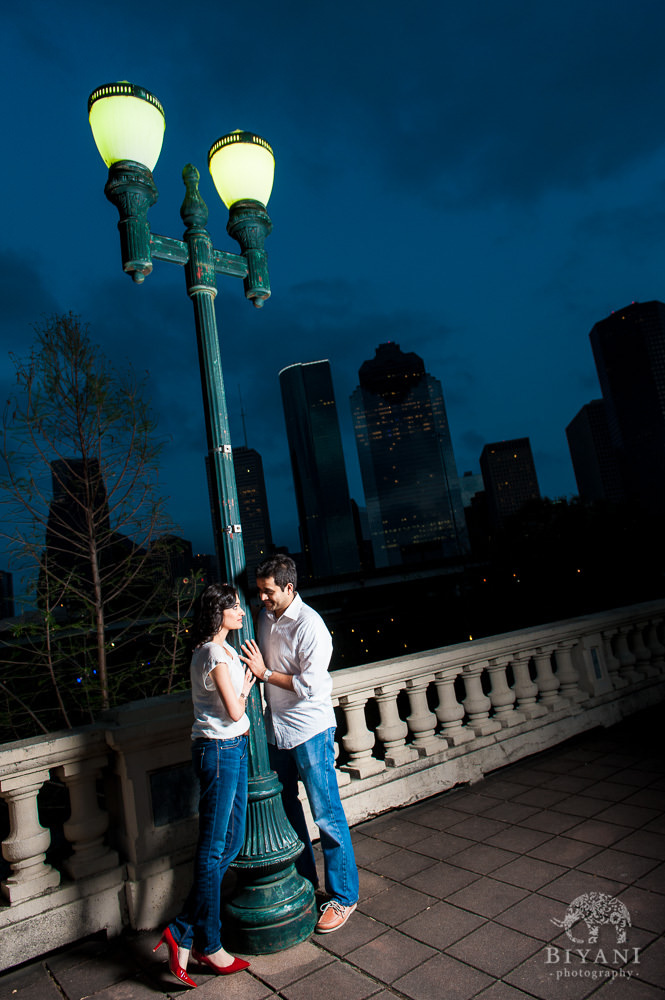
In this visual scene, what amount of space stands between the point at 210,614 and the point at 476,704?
3.02 m

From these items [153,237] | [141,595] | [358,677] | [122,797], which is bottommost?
[122,797]

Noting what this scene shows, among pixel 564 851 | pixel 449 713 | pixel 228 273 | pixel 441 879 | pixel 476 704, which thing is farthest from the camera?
pixel 476 704

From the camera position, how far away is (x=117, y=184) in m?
3.21

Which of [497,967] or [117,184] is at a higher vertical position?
[117,184]

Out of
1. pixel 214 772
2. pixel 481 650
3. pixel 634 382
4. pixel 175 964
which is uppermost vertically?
pixel 634 382

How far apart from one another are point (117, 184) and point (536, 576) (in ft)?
133

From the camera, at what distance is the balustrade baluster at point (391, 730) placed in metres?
4.57

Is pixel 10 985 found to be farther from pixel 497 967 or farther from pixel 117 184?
pixel 117 184

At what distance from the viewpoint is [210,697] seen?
292 cm

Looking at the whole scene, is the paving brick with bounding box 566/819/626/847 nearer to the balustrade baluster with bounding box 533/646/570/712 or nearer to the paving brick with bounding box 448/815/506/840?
the paving brick with bounding box 448/815/506/840

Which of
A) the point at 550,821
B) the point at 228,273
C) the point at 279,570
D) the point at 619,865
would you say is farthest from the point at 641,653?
the point at 228,273

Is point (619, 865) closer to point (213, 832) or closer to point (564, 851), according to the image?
point (564, 851)

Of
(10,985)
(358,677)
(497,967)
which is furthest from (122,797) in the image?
(497,967)

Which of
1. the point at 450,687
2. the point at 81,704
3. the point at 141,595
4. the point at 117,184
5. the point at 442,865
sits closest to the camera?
the point at 117,184
